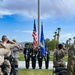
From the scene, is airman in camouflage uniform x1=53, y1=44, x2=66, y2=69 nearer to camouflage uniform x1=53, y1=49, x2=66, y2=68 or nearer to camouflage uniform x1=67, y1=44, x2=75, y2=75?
camouflage uniform x1=53, y1=49, x2=66, y2=68

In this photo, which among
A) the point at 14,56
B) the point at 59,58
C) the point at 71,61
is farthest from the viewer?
the point at 14,56

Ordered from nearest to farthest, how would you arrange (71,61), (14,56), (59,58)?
(71,61) < (59,58) < (14,56)

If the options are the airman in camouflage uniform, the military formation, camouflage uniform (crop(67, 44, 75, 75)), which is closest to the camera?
camouflage uniform (crop(67, 44, 75, 75))

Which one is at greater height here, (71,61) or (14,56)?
(14,56)

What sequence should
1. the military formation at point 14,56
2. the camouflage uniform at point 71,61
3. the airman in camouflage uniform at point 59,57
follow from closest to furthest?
1. the camouflage uniform at point 71,61
2. the military formation at point 14,56
3. the airman in camouflage uniform at point 59,57

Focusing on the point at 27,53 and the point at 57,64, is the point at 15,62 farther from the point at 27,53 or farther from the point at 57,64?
the point at 27,53

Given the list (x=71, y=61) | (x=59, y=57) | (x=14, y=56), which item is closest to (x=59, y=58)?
(x=59, y=57)

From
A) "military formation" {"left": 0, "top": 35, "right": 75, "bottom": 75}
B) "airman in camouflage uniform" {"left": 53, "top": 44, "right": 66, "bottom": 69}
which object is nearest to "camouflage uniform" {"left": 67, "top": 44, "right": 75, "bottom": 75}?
"military formation" {"left": 0, "top": 35, "right": 75, "bottom": 75}

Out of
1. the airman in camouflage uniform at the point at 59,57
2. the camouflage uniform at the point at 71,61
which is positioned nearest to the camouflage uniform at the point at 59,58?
the airman in camouflage uniform at the point at 59,57

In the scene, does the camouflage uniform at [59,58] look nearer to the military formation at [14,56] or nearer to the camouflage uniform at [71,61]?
the military formation at [14,56]

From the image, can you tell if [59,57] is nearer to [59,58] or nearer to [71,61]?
[59,58]

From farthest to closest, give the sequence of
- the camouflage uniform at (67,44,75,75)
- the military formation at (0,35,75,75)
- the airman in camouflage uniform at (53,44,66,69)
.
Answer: the airman in camouflage uniform at (53,44,66,69)
the military formation at (0,35,75,75)
the camouflage uniform at (67,44,75,75)

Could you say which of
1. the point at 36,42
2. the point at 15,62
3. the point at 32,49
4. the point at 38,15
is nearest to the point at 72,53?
the point at 15,62

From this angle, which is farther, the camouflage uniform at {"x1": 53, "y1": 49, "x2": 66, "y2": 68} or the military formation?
the camouflage uniform at {"x1": 53, "y1": 49, "x2": 66, "y2": 68}
